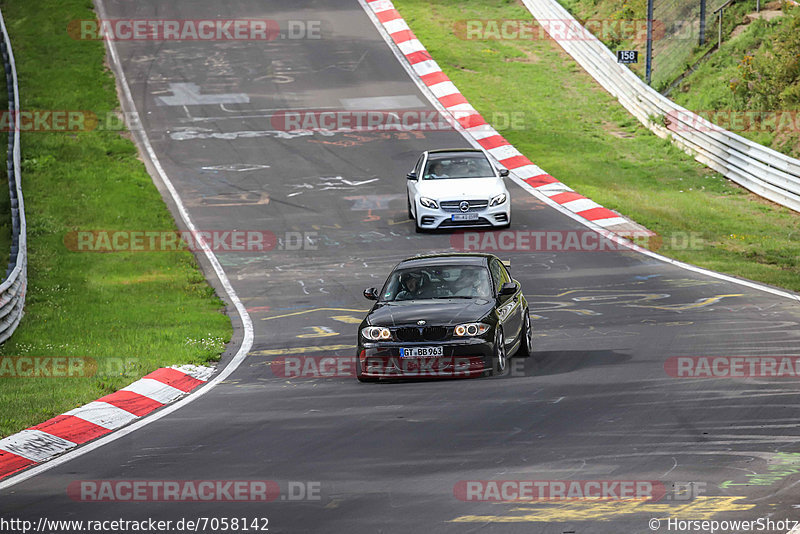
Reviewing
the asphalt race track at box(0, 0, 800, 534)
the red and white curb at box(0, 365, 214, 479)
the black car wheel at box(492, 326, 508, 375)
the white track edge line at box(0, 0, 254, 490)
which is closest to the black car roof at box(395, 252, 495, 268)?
the asphalt race track at box(0, 0, 800, 534)

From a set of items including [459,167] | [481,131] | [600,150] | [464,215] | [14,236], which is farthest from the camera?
[481,131]

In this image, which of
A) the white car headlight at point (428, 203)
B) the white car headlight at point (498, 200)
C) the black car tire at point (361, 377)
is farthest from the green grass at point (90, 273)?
the white car headlight at point (498, 200)

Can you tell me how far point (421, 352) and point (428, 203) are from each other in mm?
11564

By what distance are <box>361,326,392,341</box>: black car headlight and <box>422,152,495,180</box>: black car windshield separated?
1230 centimetres

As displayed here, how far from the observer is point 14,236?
22.5 metres

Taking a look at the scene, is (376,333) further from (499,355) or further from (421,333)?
(499,355)

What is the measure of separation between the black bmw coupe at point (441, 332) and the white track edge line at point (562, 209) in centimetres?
663

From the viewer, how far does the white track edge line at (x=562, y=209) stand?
19.3 meters

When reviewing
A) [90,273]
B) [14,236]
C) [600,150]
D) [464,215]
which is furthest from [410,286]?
[600,150]

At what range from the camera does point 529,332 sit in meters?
14.7

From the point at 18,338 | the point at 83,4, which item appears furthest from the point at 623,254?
the point at 83,4

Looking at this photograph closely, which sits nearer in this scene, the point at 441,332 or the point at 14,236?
the point at 441,332

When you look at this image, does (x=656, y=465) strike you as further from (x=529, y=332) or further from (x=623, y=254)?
(x=623, y=254)

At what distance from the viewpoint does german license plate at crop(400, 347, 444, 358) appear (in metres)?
12.9
